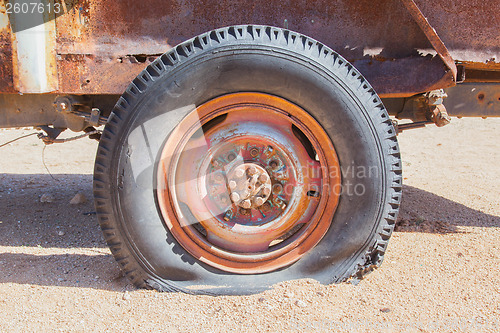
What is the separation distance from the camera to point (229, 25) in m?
2.47

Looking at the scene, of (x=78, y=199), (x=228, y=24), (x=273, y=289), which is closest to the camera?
(x=273, y=289)

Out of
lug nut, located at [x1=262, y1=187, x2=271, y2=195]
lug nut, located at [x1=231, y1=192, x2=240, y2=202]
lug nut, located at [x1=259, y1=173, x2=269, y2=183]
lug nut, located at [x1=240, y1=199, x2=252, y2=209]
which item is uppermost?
lug nut, located at [x1=259, y1=173, x2=269, y2=183]

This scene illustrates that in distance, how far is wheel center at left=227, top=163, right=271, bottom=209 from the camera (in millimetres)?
2217

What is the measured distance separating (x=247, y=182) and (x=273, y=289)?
20.8 inches

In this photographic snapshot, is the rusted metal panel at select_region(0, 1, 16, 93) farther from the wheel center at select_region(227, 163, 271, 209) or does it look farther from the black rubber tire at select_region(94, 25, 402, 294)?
the wheel center at select_region(227, 163, 271, 209)

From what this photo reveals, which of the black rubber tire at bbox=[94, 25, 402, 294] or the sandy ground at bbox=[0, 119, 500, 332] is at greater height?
the black rubber tire at bbox=[94, 25, 402, 294]

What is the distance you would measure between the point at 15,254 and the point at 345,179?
203 centimetres

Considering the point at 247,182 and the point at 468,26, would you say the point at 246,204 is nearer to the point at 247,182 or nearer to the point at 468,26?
the point at 247,182

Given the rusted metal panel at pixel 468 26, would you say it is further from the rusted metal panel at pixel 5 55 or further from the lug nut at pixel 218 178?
the rusted metal panel at pixel 5 55

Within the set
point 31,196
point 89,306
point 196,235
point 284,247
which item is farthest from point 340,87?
point 31,196

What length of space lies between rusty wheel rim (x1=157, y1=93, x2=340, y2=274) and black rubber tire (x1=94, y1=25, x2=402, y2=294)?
0.18 feet

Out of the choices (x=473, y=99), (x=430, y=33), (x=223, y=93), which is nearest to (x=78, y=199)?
(x=223, y=93)

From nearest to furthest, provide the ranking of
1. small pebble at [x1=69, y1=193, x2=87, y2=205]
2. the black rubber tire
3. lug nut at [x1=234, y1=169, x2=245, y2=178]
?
the black rubber tire, lug nut at [x1=234, y1=169, x2=245, y2=178], small pebble at [x1=69, y1=193, x2=87, y2=205]

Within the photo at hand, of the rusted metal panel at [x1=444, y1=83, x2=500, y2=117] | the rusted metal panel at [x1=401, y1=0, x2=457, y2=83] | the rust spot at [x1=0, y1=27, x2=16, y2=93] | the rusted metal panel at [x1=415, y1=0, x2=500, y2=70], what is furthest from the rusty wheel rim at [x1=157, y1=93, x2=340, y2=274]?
the rusted metal panel at [x1=444, y1=83, x2=500, y2=117]
